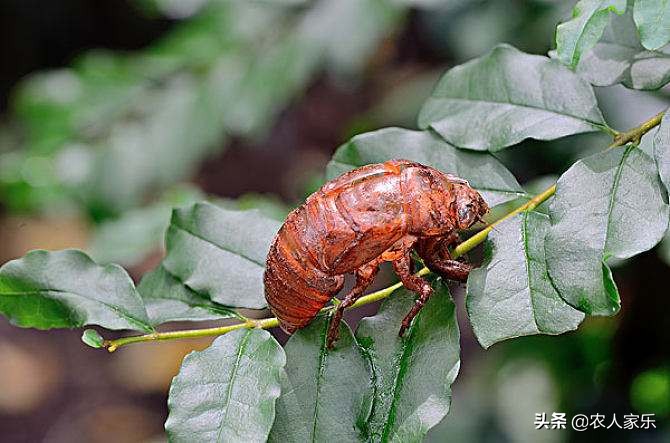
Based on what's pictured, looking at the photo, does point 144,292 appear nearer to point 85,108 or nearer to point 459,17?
point 85,108

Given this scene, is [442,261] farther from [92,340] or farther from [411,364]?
[92,340]

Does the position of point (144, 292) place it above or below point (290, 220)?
below

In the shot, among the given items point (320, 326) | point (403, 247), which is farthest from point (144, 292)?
point (403, 247)

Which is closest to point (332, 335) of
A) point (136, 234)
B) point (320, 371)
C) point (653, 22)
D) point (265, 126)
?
point (320, 371)

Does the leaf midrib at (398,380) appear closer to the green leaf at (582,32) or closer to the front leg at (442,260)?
the front leg at (442,260)

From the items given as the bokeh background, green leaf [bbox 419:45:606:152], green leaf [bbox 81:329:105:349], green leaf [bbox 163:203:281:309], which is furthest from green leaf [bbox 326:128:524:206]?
the bokeh background

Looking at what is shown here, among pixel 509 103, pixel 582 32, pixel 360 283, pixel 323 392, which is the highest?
pixel 582 32
